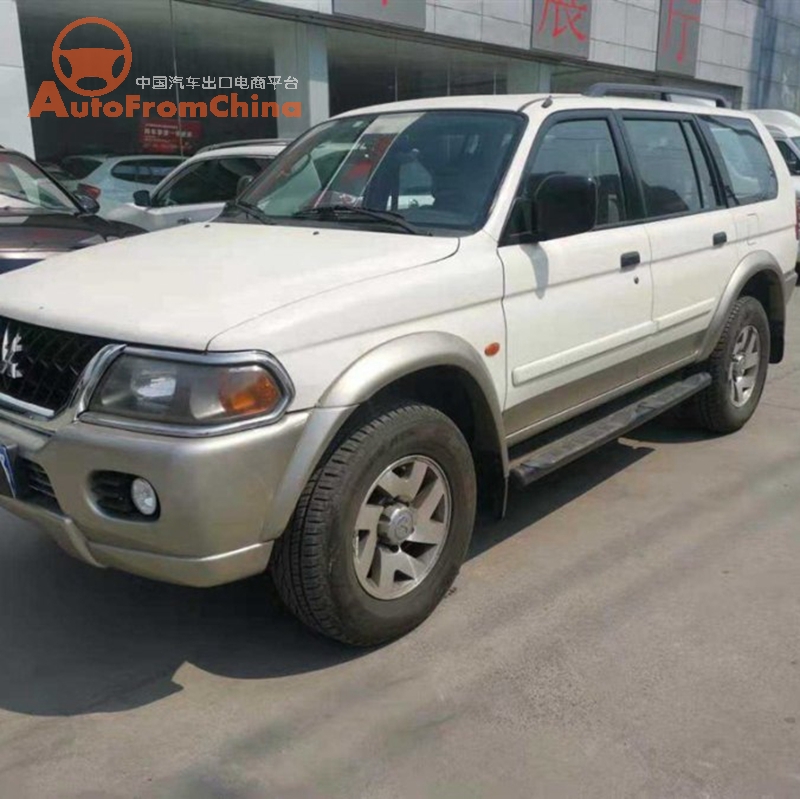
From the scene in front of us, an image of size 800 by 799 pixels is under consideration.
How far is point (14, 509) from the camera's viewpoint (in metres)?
2.96

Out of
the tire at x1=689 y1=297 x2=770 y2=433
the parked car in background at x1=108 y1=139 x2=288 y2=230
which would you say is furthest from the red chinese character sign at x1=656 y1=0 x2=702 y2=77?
the tire at x1=689 y1=297 x2=770 y2=433

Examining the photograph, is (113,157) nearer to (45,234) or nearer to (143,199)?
(143,199)

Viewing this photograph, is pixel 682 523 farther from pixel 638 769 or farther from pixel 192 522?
pixel 192 522

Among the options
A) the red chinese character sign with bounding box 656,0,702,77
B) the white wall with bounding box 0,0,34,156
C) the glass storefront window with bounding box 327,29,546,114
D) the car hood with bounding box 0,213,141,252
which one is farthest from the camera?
the red chinese character sign with bounding box 656,0,702,77

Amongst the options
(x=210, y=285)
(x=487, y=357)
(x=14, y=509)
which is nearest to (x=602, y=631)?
(x=487, y=357)

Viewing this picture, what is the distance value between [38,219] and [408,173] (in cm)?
374

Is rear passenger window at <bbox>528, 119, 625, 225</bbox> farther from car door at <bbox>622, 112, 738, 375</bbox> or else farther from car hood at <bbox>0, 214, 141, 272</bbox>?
car hood at <bbox>0, 214, 141, 272</bbox>

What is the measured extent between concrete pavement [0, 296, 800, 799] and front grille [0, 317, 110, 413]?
0.94m

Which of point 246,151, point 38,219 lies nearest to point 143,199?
point 246,151

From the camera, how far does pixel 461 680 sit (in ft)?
9.89

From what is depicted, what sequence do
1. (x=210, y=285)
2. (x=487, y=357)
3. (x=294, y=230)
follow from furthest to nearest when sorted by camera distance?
1. (x=294, y=230)
2. (x=487, y=357)
3. (x=210, y=285)

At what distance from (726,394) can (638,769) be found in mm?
3187

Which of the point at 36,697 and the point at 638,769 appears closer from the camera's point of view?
the point at 638,769

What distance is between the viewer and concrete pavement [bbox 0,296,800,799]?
2574mm
